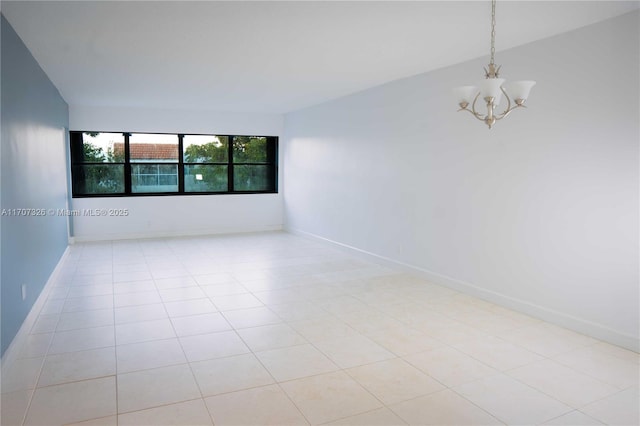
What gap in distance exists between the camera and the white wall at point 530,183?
10.4ft

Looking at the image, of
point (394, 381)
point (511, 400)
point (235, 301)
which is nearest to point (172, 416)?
point (394, 381)

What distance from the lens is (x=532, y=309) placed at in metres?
3.82

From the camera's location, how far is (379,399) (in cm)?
248

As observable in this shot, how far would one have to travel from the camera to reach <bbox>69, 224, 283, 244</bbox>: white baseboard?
7.51 meters

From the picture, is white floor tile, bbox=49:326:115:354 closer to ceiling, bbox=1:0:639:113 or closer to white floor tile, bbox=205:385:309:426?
white floor tile, bbox=205:385:309:426

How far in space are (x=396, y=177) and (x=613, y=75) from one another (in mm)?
2616

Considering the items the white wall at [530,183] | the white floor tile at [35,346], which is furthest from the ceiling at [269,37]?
the white floor tile at [35,346]

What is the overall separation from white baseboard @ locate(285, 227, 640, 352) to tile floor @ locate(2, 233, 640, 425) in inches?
3.0

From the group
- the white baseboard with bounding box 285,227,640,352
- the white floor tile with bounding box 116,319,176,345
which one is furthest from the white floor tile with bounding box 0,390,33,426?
the white baseboard with bounding box 285,227,640,352

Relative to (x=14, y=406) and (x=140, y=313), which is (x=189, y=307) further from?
(x=14, y=406)

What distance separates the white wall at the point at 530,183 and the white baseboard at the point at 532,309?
12 mm

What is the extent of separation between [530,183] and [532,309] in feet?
3.56

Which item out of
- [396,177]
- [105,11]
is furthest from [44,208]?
[396,177]

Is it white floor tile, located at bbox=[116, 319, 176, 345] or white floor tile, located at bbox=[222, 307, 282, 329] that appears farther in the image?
white floor tile, located at bbox=[222, 307, 282, 329]
